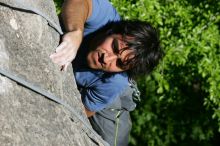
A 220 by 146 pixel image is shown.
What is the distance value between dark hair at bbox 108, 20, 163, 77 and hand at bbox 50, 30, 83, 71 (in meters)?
0.48

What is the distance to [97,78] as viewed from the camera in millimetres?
2859

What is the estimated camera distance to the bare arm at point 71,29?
6.81 feet

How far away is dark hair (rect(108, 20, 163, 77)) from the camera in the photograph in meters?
2.80

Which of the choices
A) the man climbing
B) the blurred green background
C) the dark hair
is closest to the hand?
the man climbing

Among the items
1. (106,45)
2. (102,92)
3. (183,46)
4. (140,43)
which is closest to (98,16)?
(106,45)

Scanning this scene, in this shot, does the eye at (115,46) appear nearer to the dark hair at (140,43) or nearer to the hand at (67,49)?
the dark hair at (140,43)

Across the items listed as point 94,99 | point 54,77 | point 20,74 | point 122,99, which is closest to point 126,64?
point 94,99

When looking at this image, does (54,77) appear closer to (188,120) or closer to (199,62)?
(199,62)

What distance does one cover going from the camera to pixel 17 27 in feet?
6.27

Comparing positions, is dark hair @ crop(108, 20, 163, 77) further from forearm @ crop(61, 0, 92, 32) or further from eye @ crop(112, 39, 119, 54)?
forearm @ crop(61, 0, 92, 32)

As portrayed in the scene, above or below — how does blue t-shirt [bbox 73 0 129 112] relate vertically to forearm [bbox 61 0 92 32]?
below

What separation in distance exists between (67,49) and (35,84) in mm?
392

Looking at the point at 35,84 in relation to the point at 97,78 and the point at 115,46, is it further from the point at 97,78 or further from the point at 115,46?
the point at 97,78

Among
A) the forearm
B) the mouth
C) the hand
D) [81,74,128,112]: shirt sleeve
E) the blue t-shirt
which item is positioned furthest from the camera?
[81,74,128,112]: shirt sleeve
